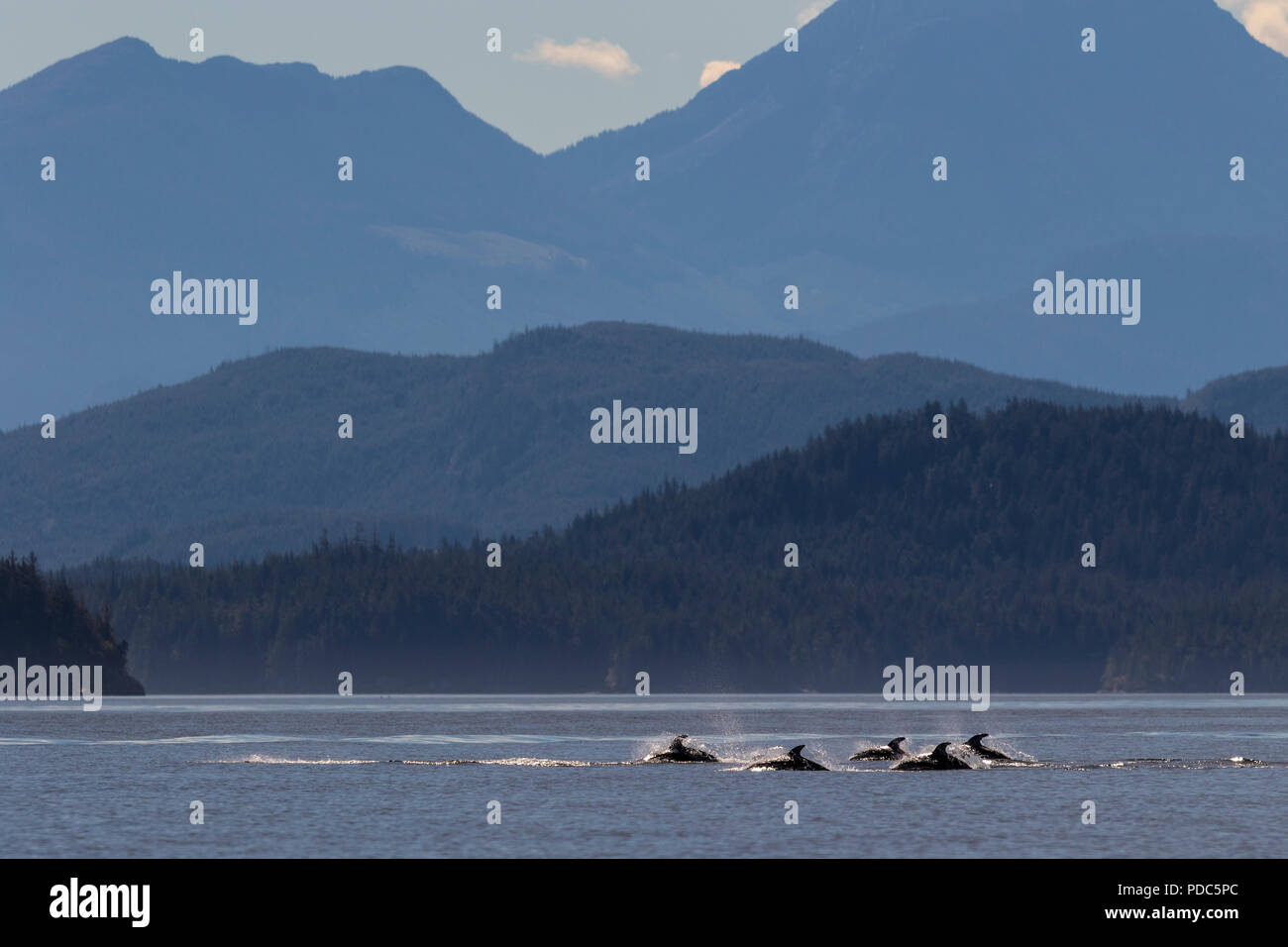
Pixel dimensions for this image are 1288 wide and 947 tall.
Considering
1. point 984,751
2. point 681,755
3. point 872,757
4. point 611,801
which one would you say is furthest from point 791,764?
point 611,801

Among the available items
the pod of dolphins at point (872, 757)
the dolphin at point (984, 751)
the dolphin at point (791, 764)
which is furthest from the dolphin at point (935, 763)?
the dolphin at point (791, 764)

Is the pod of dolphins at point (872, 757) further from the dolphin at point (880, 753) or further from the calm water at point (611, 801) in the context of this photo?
the calm water at point (611, 801)

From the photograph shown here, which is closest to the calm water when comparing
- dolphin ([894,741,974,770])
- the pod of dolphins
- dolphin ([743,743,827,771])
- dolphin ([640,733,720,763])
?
dolphin ([894,741,974,770])

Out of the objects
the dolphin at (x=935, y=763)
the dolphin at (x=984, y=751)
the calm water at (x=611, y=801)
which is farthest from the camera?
the dolphin at (x=984, y=751)

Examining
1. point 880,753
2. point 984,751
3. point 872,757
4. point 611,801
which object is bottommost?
point 611,801

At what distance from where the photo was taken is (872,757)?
427 ft

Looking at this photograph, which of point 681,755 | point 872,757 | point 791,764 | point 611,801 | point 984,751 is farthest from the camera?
point 681,755

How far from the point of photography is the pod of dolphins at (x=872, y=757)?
403 feet

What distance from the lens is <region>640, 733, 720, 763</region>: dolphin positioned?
131750mm

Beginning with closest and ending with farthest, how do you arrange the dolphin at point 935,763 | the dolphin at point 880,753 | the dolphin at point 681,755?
the dolphin at point 935,763
the dolphin at point 880,753
the dolphin at point 681,755

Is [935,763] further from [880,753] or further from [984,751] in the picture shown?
[880,753]

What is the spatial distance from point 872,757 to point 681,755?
10277 mm

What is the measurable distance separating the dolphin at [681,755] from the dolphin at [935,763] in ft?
41.9
